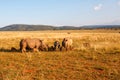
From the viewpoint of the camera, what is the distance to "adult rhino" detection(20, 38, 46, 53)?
1834 cm

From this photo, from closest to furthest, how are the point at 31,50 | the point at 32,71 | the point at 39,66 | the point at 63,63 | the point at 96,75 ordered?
1. the point at 96,75
2. the point at 32,71
3. the point at 39,66
4. the point at 63,63
5. the point at 31,50

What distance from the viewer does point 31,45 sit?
60.8 feet

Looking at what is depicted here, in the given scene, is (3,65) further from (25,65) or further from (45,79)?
(45,79)

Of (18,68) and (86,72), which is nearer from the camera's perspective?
(86,72)

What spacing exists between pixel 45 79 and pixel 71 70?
221 centimetres

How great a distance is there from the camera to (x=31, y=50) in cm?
1897

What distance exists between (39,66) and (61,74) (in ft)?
7.33

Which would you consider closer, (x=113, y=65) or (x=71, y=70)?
(x=71, y=70)

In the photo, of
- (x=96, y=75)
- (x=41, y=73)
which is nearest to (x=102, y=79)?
(x=96, y=75)

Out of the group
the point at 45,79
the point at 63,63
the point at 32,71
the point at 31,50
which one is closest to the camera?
the point at 45,79

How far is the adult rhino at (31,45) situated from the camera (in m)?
18.3

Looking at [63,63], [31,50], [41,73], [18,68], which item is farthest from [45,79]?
[31,50]

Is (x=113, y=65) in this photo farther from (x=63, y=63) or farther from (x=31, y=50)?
(x=31, y=50)

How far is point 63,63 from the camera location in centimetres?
1393
